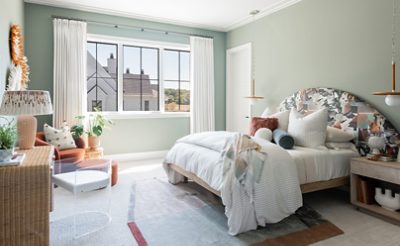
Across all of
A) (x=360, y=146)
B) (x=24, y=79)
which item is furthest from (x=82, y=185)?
(x=360, y=146)

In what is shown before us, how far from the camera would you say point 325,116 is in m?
3.17

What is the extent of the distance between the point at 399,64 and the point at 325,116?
95 centimetres

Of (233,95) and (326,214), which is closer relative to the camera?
(326,214)

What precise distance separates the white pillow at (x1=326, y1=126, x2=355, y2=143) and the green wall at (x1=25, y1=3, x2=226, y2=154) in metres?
3.08

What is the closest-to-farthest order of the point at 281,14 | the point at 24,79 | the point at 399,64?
the point at 399,64 → the point at 24,79 → the point at 281,14

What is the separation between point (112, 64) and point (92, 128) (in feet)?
4.56

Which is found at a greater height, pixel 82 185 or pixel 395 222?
pixel 82 185

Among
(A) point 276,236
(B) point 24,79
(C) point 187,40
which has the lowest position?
(A) point 276,236

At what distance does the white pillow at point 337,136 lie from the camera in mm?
3170

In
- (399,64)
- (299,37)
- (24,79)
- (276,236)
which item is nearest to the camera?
(276,236)

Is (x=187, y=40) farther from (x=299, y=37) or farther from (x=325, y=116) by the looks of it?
(x=325, y=116)

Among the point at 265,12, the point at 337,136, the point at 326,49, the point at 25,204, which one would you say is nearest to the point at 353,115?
the point at 337,136

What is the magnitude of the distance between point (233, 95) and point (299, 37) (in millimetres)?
2109

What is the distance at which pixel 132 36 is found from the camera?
5.14 metres
